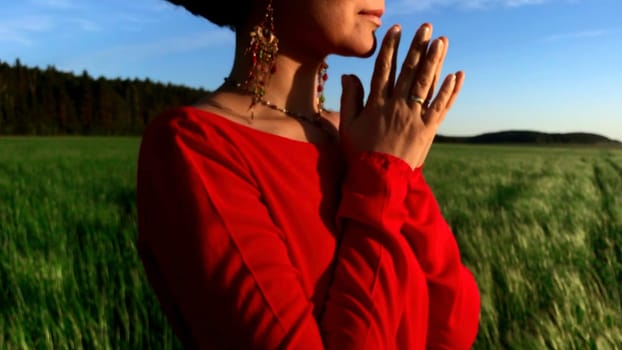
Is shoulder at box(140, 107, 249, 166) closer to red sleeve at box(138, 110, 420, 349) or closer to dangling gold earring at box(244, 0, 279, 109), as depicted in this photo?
red sleeve at box(138, 110, 420, 349)

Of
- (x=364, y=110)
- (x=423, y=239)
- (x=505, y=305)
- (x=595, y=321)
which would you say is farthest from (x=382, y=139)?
(x=505, y=305)

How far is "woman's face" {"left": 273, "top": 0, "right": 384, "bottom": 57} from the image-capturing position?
1.06 metres

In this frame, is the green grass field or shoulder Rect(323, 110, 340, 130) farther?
the green grass field

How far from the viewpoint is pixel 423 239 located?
3.52 ft

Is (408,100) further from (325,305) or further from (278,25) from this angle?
(325,305)

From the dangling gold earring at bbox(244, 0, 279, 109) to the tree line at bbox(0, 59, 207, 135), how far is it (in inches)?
1511

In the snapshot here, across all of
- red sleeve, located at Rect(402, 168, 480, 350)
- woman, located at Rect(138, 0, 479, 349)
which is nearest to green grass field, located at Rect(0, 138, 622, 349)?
red sleeve, located at Rect(402, 168, 480, 350)

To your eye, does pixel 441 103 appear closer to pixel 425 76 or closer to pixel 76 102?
pixel 425 76

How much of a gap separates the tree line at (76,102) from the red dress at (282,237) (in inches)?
1516

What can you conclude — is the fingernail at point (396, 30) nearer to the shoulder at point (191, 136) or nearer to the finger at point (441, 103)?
the finger at point (441, 103)

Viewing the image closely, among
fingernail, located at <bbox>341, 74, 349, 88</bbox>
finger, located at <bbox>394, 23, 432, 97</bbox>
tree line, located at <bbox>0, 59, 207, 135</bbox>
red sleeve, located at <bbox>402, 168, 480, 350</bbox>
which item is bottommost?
tree line, located at <bbox>0, 59, 207, 135</bbox>

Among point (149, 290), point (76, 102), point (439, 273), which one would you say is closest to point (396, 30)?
point (439, 273)

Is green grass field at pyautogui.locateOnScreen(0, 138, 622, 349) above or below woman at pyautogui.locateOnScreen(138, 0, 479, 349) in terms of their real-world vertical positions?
below

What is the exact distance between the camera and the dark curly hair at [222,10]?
117 centimetres
